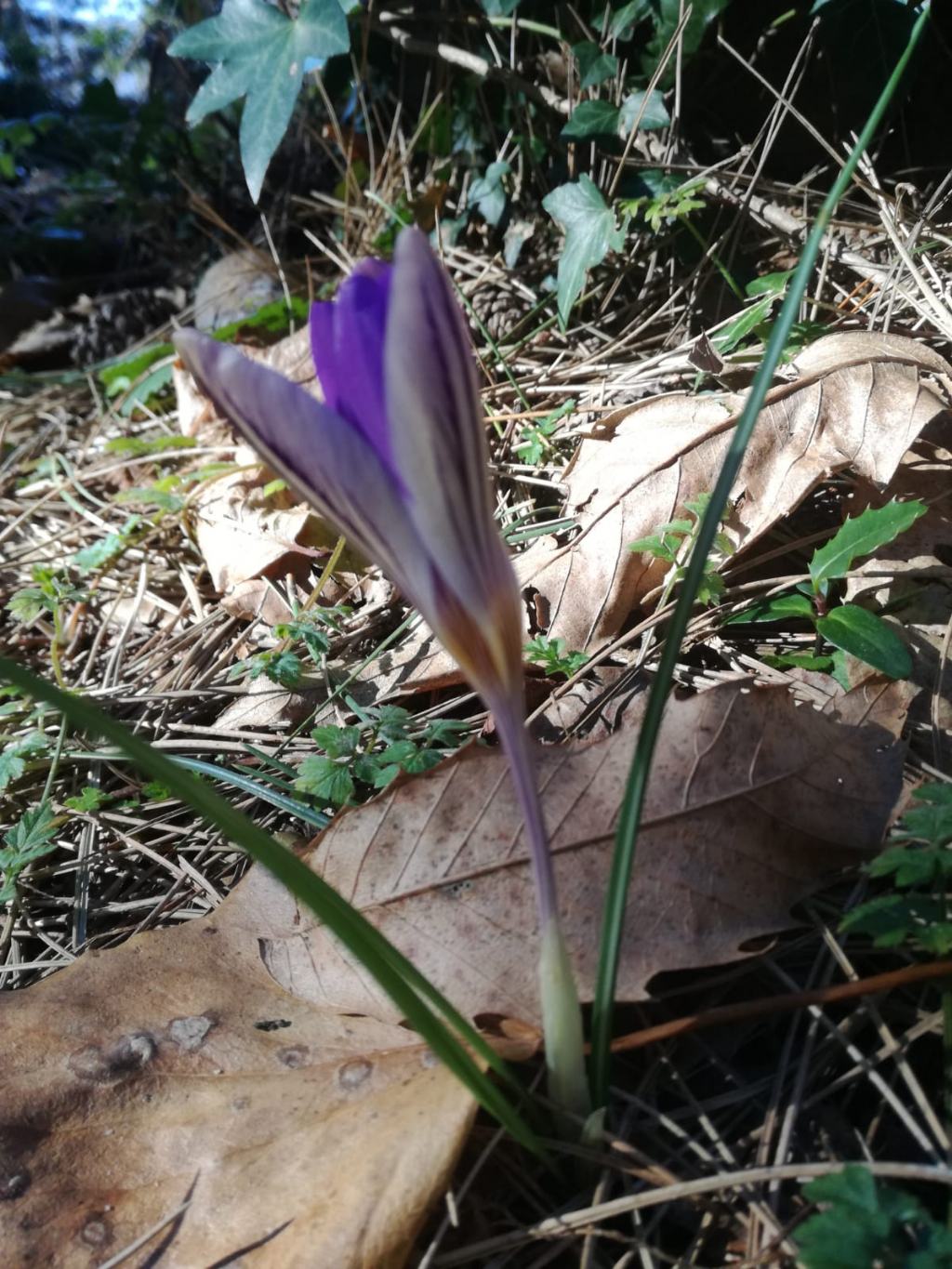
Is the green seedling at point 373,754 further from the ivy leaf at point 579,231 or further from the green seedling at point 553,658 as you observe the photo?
the ivy leaf at point 579,231

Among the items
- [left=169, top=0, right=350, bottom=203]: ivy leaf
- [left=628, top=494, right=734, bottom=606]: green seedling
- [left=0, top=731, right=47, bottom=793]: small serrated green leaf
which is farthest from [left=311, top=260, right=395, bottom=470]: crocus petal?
[left=169, top=0, right=350, bottom=203]: ivy leaf

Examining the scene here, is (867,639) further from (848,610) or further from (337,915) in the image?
(337,915)

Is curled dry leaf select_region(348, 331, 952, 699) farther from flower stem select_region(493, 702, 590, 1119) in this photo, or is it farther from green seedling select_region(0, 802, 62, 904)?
flower stem select_region(493, 702, 590, 1119)

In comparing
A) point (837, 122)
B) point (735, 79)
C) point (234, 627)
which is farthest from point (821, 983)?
point (735, 79)

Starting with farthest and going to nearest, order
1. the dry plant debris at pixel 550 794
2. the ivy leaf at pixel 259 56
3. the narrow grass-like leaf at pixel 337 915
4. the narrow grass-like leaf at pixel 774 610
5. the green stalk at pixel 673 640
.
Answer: the ivy leaf at pixel 259 56 < the narrow grass-like leaf at pixel 774 610 < the dry plant debris at pixel 550 794 < the green stalk at pixel 673 640 < the narrow grass-like leaf at pixel 337 915

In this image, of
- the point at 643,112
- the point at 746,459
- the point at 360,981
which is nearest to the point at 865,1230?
the point at 360,981

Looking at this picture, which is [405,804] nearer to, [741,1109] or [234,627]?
[741,1109]

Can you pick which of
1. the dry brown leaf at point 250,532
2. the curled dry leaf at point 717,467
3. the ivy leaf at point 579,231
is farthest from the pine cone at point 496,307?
the curled dry leaf at point 717,467
